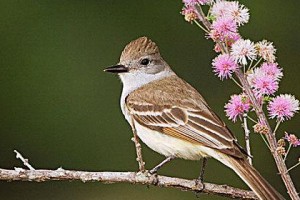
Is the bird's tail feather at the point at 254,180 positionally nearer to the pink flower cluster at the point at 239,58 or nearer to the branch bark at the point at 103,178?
the branch bark at the point at 103,178

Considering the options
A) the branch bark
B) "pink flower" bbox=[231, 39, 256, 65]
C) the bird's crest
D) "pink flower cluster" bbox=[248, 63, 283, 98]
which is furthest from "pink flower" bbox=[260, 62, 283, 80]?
the bird's crest

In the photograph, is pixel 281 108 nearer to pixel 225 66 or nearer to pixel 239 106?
pixel 239 106

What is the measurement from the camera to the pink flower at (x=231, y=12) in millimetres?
3756

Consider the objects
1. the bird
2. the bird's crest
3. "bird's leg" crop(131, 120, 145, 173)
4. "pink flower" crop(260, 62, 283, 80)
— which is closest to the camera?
"pink flower" crop(260, 62, 283, 80)

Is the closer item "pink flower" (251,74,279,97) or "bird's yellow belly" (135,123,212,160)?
"pink flower" (251,74,279,97)

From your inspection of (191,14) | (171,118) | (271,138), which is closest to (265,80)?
(271,138)

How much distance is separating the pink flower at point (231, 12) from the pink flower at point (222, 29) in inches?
1.2

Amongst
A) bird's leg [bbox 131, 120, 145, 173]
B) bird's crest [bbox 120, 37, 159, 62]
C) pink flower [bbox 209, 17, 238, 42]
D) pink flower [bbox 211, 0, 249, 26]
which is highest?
bird's crest [bbox 120, 37, 159, 62]

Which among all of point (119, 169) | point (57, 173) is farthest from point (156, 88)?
point (119, 169)

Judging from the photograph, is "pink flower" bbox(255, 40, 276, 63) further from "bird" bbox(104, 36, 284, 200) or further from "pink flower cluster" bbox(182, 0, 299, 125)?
"bird" bbox(104, 36, 284, 200)

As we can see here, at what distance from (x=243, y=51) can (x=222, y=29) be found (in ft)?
0.44

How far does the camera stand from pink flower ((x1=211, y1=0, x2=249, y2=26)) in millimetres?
3756

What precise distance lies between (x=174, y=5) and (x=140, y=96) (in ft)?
16.8

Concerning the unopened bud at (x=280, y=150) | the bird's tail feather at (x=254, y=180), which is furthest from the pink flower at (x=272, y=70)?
the bird's tail feather at (x=254, y=180)
